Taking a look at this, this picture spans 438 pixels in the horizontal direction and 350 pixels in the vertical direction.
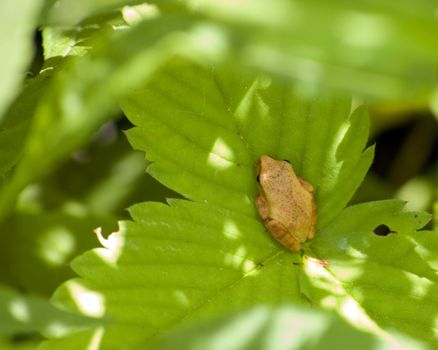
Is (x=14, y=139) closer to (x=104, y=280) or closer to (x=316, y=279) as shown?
(x=104, y=280)

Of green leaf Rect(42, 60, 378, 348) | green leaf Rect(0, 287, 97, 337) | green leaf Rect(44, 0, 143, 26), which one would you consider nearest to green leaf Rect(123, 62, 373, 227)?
green leaf Rect(42, 60, 378, 348)

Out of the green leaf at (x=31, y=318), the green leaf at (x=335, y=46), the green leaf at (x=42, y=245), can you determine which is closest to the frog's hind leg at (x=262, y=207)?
the green leaf at (x=42, y=245)

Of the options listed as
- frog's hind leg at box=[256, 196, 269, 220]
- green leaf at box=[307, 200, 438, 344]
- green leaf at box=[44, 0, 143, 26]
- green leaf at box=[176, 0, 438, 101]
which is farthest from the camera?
frog's hind leg at box=[256, 196, 269, 220]

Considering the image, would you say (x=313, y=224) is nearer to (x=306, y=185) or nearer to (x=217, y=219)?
(x=306, y=185)

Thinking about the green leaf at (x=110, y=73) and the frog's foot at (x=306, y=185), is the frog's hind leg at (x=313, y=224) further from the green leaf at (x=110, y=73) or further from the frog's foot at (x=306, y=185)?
the green leaf at (x=110, y=73)

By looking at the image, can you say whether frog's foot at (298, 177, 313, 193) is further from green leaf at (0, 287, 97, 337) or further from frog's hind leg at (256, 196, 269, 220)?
green leaf at (0, 287, 97, 337)

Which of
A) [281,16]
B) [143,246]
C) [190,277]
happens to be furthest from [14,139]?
[281,16]

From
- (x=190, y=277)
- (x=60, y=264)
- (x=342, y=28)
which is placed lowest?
(x=60, y=264)
